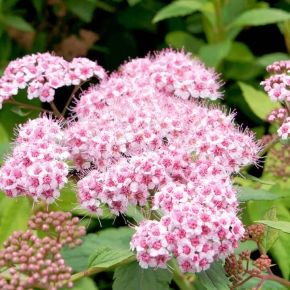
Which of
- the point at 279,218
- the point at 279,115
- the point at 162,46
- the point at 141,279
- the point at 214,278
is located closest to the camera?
the point at 214,278

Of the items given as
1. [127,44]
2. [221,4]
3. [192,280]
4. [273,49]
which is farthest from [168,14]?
[192,280]

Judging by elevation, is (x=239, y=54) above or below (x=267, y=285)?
above

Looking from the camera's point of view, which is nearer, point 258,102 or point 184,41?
point 258,102

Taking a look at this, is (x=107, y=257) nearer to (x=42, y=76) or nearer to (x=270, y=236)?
(x=270, y=236)

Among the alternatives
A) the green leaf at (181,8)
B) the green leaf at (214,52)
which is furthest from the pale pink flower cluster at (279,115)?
the green leaf at (181,8)

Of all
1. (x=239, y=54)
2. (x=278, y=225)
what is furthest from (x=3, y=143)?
(x=239, y=54)

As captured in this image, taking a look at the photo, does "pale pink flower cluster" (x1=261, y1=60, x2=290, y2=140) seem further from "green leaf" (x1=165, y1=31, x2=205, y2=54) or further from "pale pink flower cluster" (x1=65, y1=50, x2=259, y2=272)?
"green leaf" (x1=165, y1=31, x2=205, y2=54)

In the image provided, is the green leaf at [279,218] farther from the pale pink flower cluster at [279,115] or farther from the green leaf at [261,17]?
the green leaf at [261,17]
